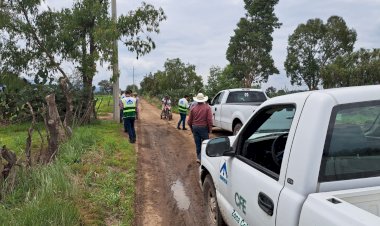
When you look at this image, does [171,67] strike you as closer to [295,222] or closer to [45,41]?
[45,41]

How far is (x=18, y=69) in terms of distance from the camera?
17672 mm

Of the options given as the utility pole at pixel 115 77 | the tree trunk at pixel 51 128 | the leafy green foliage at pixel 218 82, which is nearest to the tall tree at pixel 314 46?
the leafy green foliage at pixel 218 82

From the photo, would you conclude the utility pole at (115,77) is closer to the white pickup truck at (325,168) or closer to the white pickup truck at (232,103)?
the white pickup truck at (232,103)

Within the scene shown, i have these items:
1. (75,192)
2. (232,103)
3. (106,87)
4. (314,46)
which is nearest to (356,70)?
(314,46)

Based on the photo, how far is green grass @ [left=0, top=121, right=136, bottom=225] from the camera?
516 centimetres

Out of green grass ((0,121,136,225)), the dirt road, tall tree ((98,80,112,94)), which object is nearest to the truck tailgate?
green grass ((0,121,136,225))

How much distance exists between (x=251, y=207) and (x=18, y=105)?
56.4 feet

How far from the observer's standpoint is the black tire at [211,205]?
4.71m

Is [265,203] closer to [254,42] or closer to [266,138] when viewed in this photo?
[266,138]

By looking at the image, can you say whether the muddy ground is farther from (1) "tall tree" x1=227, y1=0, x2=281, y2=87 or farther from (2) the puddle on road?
(1) "tall tree" x1=227, y1=0, x2=281, y2=87

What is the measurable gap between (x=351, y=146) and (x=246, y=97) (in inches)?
431

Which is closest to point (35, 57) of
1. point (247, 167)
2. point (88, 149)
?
point (88, 149)

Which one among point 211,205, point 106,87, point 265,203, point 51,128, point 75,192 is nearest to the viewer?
point 265,203

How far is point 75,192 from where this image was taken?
6410mm
